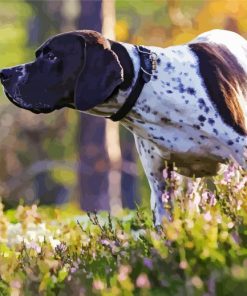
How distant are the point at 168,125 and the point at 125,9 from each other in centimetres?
2101

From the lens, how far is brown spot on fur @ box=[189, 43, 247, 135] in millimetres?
6871

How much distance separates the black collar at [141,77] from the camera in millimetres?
6852

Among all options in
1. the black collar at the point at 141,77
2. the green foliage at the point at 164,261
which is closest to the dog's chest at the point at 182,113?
the black collar at the point at 141,77

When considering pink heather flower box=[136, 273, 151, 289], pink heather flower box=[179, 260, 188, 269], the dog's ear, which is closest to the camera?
pink heather flower box=[136, 273, 151, 289]

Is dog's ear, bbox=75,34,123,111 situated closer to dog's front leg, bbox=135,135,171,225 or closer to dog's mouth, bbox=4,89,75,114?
dog's mouth, bbox=4,89,75,114

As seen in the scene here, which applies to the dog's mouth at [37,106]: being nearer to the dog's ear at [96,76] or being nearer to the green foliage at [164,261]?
the dog's ear at [96,76]

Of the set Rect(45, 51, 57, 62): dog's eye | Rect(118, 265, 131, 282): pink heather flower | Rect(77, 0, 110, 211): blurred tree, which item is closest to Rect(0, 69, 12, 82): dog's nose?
Rect(45, 51, 57, 62): dog's eye

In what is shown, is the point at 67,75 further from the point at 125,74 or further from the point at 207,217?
the point at 207,217

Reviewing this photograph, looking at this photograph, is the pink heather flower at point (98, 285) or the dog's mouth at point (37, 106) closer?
the pink heather flower at point (98, 285)

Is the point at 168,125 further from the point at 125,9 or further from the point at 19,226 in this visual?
the point at 125,9

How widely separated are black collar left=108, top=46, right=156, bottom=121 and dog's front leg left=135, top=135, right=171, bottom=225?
1.44 ft

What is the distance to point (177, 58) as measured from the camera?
7008mm

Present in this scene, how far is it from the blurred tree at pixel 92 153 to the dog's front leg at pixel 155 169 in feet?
28.5

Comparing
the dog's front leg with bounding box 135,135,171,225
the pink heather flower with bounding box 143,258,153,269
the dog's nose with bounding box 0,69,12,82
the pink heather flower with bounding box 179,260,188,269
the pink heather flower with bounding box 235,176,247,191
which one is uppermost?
the pink heather flower with bounding box 179,260,188,269
